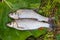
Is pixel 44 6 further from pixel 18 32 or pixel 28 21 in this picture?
pixel 18 32

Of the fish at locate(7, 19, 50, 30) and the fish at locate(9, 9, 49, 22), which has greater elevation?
the fish at locate(9, 9, 49, 22)

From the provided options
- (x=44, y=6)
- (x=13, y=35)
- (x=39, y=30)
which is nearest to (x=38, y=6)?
(x=44, y=6)

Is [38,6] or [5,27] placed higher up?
[38,6]

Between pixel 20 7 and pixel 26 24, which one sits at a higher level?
pixel 20 7

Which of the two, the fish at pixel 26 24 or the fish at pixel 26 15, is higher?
the fish at pixel 26 15
